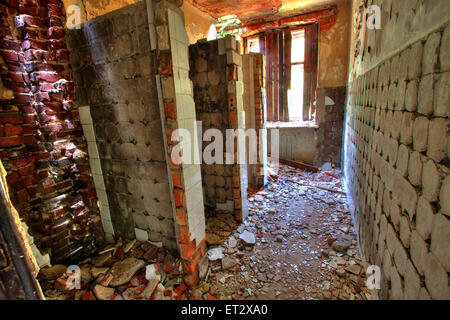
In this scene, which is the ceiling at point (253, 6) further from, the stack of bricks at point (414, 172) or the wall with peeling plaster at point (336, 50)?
the stack of bricks at point (414, 172)

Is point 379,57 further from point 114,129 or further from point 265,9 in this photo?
point 265,9

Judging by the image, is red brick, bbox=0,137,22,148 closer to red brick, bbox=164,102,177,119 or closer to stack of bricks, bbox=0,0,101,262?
stack of bricks, bbox=0,0,101,262

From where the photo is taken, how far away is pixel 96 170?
104 inches

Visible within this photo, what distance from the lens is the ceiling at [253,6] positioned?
462 cm

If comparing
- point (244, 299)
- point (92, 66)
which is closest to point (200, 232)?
point (244, 299)

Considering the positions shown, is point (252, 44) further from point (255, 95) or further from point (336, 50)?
point (255, 95)

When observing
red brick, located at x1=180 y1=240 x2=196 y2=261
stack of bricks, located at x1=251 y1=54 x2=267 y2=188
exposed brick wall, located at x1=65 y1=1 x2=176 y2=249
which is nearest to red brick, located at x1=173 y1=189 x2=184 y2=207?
exposed brick wall, located at x1=65 y1=1 x2=176 y2=249

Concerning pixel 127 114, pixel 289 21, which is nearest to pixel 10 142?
pixel 127 114

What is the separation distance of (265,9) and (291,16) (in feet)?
3.06

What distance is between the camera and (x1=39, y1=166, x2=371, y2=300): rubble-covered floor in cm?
213

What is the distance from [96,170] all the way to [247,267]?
2361mm

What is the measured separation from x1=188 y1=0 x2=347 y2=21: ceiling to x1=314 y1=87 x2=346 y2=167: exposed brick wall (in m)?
2.15

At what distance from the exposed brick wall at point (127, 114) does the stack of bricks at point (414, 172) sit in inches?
81.0

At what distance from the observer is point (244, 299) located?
7.00ft
